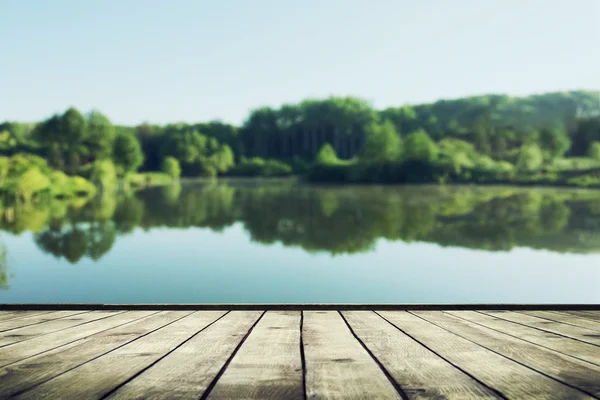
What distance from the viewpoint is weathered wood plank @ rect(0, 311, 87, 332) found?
2515 millimetres

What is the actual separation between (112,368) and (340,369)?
0.83 m

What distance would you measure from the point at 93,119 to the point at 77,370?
191 feet

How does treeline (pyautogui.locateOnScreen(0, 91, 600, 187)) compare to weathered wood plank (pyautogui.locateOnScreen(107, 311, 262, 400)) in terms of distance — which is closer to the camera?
weathered wood plank (pyautogui.locateOnScreen(107, 311, 262, 400))

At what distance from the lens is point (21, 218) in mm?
17703

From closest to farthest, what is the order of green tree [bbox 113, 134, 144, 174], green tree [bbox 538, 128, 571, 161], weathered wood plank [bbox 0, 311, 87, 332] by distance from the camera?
A: weathered wood plank [bbox 0, 311, 87, 332]
green tree [bbox 538, 128, 571, 161]
green tree [bbox 113, 134, 144, 174]

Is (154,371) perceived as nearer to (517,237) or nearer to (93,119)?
(517,237)

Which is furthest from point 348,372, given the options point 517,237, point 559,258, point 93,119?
point 93,119

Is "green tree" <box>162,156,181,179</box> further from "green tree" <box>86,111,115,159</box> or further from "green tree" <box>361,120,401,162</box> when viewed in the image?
"green tree" <box>361,120,401,162</box>

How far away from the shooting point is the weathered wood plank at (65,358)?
1.64 meters

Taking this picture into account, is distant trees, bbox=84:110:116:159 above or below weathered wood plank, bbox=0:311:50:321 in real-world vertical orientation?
above

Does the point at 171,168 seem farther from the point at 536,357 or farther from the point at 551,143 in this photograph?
the point at 536,357

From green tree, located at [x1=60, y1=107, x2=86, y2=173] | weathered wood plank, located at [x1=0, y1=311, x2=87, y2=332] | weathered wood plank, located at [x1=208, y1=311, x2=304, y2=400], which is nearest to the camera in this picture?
weathered wood plank, located at [x1=208, y1=311, x2=304, y2=400]

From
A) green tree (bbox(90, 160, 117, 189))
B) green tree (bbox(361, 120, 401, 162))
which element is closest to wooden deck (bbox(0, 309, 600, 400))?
green tree (bbox(90, 160, 117, 189))

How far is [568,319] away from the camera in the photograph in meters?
2.70
